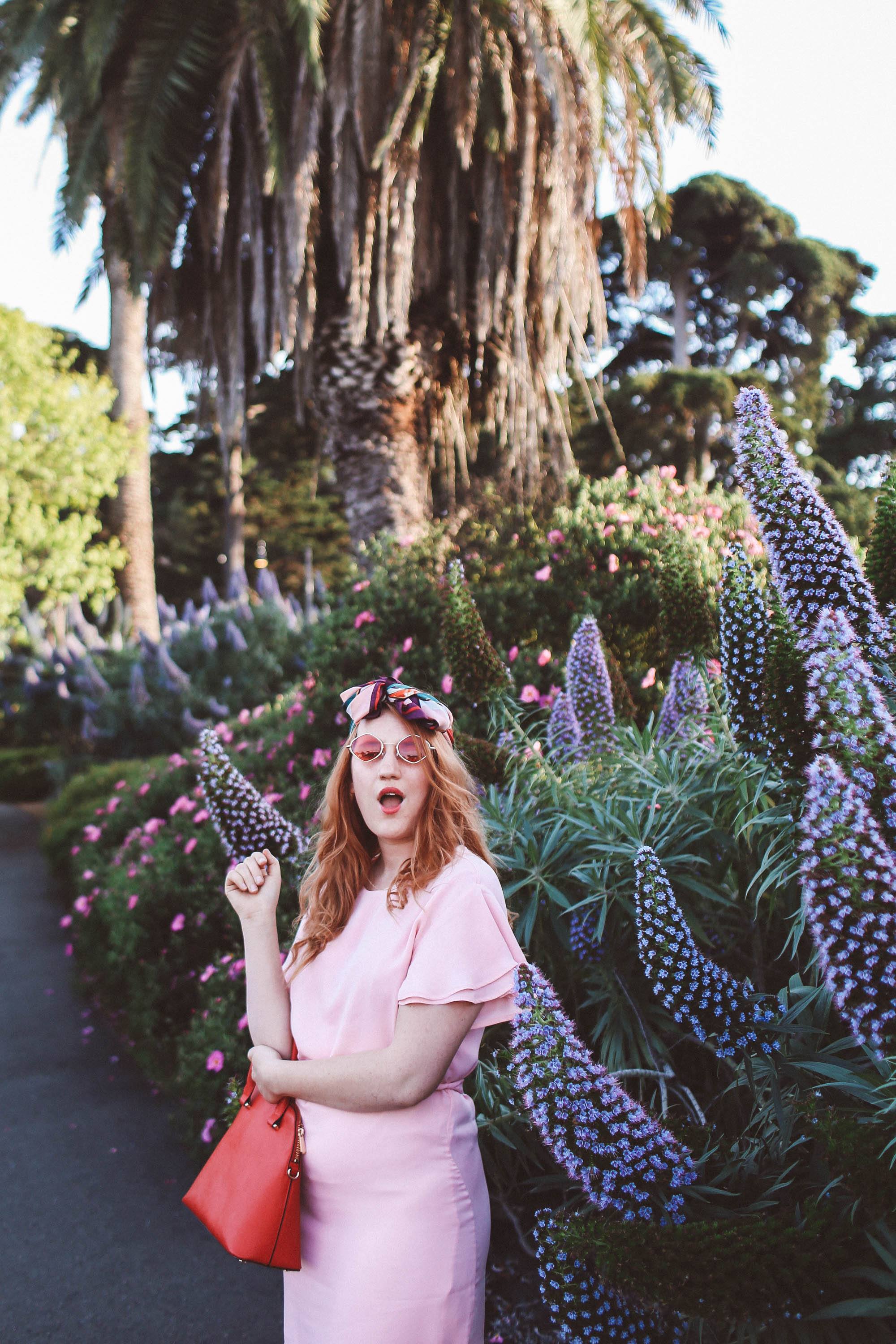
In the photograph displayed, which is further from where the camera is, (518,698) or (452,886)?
(518,698)

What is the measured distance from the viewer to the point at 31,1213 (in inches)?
121

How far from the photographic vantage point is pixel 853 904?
1.14m

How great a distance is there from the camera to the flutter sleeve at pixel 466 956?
1.40 meters

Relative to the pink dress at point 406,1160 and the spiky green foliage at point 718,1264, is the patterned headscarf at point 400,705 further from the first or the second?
the spiky green foliage at point 718,1264

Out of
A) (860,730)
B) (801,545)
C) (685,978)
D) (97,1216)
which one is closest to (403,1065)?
(685,978)

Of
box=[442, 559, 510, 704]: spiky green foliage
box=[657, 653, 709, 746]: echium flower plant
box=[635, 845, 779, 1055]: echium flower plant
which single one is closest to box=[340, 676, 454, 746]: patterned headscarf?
box=[635, 845, 779, 1055]: echium flower plant

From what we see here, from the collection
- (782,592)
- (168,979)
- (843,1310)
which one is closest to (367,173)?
(168,979)

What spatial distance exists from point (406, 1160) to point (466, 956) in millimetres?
348

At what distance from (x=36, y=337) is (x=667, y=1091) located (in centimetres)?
1442

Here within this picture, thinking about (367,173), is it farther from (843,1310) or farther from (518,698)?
(843,1310)

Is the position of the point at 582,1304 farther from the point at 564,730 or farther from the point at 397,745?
the point at 564,730

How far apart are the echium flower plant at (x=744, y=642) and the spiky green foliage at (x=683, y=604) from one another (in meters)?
0.78

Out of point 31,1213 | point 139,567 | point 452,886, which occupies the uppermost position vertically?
point 139,567

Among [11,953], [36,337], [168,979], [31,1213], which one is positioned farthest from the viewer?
[36,337]
